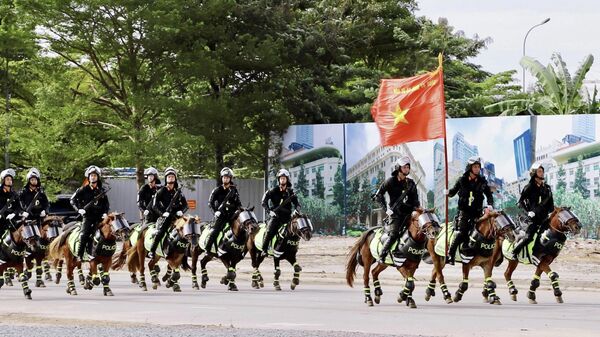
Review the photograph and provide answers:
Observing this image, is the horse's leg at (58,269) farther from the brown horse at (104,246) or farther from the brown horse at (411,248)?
the brown horse at (411,248)

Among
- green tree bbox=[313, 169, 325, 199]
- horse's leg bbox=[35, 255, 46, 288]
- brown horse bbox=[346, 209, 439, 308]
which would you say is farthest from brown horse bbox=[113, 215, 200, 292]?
green tree bbox=[313, 169, 325, 199]

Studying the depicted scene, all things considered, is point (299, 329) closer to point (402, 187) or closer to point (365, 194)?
point (402, 187)

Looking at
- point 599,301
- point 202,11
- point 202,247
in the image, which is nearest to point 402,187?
point 599,301

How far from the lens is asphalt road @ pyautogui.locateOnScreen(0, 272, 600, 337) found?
52.1 ft

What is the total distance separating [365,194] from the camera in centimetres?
4366

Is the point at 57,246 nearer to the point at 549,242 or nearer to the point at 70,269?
the point at 70,269

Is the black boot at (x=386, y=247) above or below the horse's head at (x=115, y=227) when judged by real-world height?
below

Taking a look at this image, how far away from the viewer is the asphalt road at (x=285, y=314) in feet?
52.1

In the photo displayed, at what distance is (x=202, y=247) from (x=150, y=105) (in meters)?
17.6

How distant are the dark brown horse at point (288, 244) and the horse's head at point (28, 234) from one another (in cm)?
432

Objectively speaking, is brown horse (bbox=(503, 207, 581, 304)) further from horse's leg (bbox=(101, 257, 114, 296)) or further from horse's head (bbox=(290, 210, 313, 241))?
horse's leg (bbox=(101, 257, 114, 296))

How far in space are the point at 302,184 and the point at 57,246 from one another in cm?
2035

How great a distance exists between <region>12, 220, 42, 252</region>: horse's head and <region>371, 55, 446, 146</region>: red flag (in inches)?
269

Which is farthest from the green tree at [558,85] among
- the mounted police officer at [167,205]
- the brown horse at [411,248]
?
the brown horse at [411,248]
